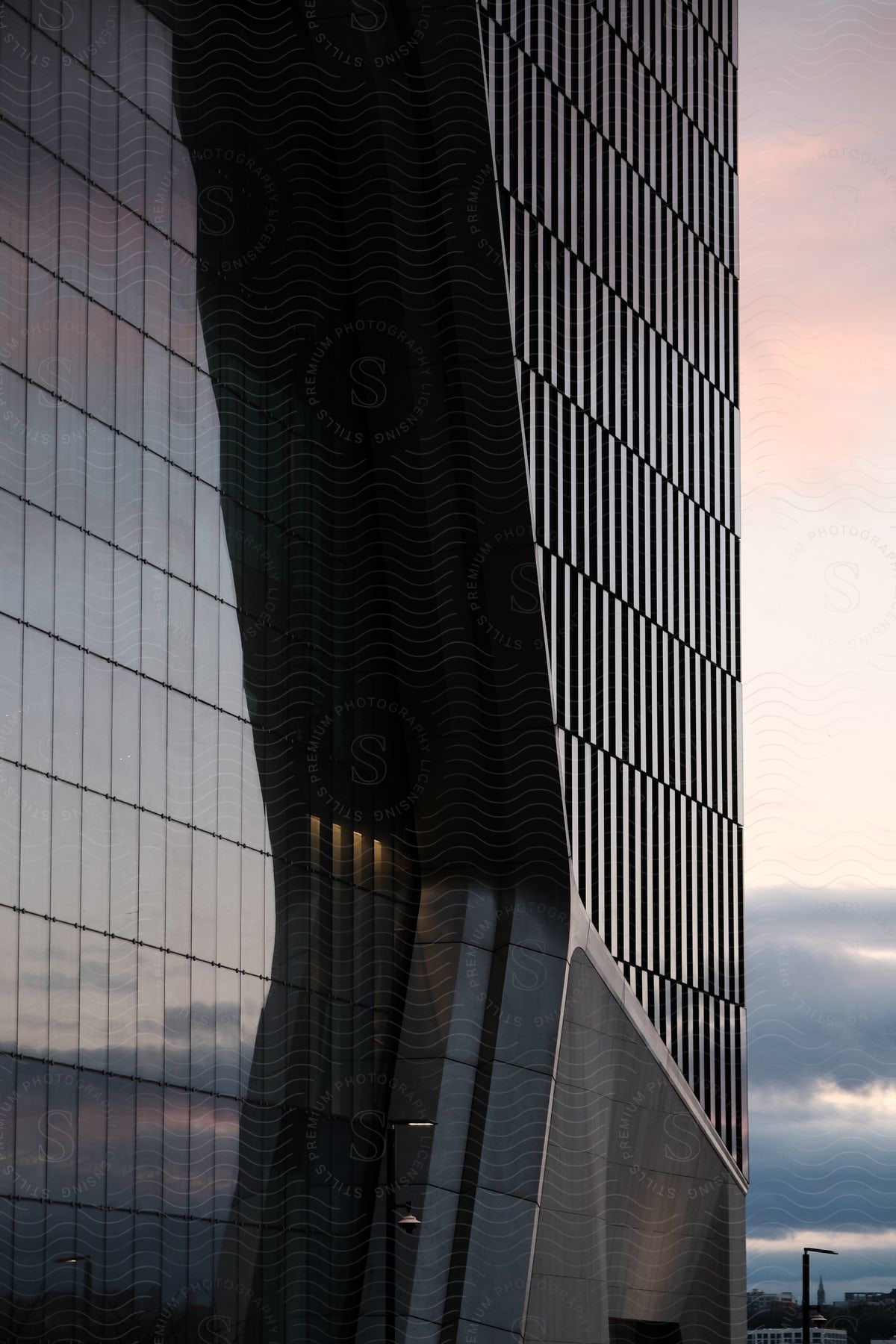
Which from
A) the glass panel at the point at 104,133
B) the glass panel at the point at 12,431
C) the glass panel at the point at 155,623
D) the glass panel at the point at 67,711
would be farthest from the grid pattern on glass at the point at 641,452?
the glass panel at the point at 12,431

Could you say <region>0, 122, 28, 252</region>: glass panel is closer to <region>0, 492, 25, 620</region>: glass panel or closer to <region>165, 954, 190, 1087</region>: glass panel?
<region>0, 492, 25, 620</region>: glass panel

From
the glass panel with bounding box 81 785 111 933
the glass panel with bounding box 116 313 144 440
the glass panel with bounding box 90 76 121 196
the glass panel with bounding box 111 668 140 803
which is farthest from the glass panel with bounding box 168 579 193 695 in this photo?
the glass panel with bounding box 90 76 121 196

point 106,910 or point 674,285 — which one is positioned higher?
point 674,285

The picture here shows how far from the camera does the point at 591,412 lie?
33.2 m

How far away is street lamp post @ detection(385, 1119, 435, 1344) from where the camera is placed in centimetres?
2471

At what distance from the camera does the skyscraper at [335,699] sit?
64.8 ft

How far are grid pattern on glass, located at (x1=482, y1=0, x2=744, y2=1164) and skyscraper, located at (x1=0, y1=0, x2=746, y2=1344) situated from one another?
0.17 metres

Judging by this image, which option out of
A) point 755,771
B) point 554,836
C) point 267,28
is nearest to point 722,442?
point 755,771

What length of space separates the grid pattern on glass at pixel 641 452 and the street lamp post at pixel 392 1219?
18.8 ft

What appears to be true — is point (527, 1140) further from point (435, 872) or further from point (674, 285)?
point (674, 285)

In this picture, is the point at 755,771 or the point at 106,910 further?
the point at 755,771

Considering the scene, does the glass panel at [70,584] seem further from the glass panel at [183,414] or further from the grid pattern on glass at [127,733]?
the glass panel at [183,414]

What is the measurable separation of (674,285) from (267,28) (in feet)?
51.4

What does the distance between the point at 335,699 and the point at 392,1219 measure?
6830 millimetres
